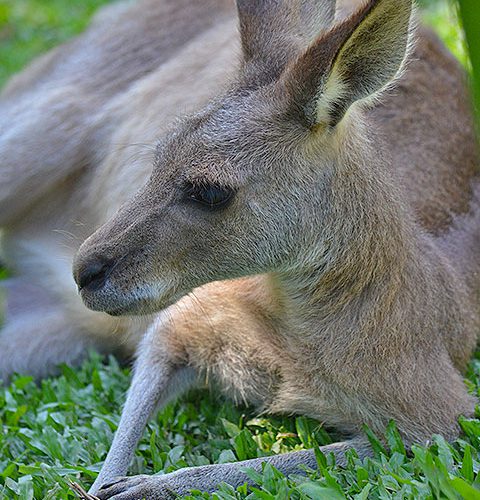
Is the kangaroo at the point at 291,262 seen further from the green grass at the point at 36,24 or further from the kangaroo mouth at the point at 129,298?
the green grass at the point at 36,24

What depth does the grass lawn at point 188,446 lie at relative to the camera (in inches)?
96.4

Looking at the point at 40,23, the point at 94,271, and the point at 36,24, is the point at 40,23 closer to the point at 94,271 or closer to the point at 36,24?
the point at 36,24

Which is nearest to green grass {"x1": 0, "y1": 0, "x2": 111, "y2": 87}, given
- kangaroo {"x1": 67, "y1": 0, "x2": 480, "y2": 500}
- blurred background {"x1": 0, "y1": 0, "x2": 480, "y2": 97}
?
blurred background {"x1": 0, "y1": 0, "x2": 480, "y2": 97}

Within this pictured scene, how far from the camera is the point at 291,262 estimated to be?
2660mm

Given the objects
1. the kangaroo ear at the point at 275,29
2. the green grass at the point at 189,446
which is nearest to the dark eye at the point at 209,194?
the kangaroo ear at the point at 275,29

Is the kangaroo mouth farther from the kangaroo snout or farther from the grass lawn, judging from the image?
the grass lawn

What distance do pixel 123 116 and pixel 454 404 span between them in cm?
209

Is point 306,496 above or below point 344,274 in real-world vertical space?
below

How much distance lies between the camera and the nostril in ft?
8.18

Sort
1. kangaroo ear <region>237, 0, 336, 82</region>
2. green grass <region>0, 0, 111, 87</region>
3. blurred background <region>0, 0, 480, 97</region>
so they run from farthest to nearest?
green grass <region>0, 0, 111, 87</region>
blurred background <region>0, 0, 480, 97</region>
kangaroo ear <region>237, 0, 336, 82</region>

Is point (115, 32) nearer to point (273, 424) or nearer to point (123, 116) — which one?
point (123, 116)

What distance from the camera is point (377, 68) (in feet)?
7.99

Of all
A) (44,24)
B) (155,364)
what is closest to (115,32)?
(155,364)

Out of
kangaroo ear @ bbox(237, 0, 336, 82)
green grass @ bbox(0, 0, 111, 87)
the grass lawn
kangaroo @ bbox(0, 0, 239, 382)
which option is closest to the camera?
the grass lawn
